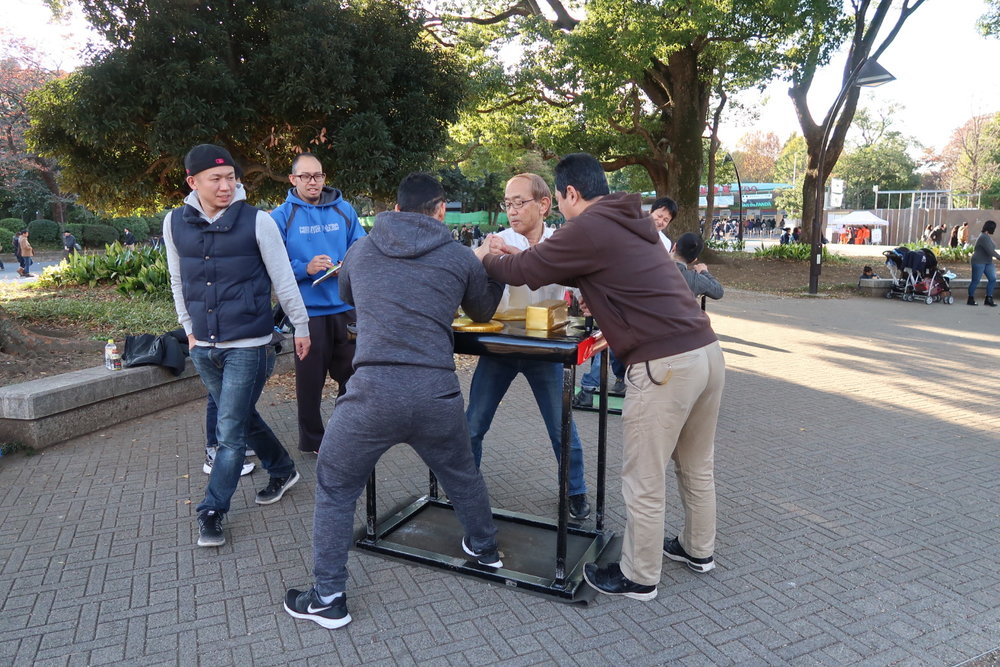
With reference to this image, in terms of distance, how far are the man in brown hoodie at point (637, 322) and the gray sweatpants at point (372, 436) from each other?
63cm

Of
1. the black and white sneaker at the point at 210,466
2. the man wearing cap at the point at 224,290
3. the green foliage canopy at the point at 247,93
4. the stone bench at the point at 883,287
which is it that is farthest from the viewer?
the stone bench at the point at 883,287

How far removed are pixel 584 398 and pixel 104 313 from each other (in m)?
5.71

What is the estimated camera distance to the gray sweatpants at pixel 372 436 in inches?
106

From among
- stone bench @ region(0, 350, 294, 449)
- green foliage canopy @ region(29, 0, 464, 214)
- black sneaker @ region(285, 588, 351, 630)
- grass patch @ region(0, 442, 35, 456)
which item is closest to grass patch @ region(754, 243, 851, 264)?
green foliage canopy @ region(29, 0, 464, 214)

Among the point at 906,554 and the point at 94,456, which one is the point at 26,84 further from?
the point at 906,554

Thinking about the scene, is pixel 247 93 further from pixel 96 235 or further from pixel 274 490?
pixel 96 235

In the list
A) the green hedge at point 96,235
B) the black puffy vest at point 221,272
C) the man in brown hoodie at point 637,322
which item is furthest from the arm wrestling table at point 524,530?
the green hedge at point 96,235

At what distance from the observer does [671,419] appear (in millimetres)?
2936

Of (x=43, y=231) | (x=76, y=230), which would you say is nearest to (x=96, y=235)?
(x=76, y=230)

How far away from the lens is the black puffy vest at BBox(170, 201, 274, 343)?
3430 millimetres

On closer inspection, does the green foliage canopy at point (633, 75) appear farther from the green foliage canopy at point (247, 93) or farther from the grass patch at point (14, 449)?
the grass patch at point (14, 449)

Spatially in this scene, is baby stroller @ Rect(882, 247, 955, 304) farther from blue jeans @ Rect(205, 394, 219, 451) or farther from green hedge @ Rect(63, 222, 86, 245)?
green hedge @ Rect(63, 222, 86, 245)

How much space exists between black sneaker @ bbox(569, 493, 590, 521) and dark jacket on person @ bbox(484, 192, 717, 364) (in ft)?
4.19

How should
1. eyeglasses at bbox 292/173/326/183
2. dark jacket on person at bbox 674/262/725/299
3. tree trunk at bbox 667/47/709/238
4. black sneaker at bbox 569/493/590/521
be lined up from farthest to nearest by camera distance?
tree trunk at bbox 667/47/709/238, dark jacket on person at bbox 674/262/725/299, eyeglasses at bbox 292/173/326/183, black sneaker at bbox 569/493/590/521
